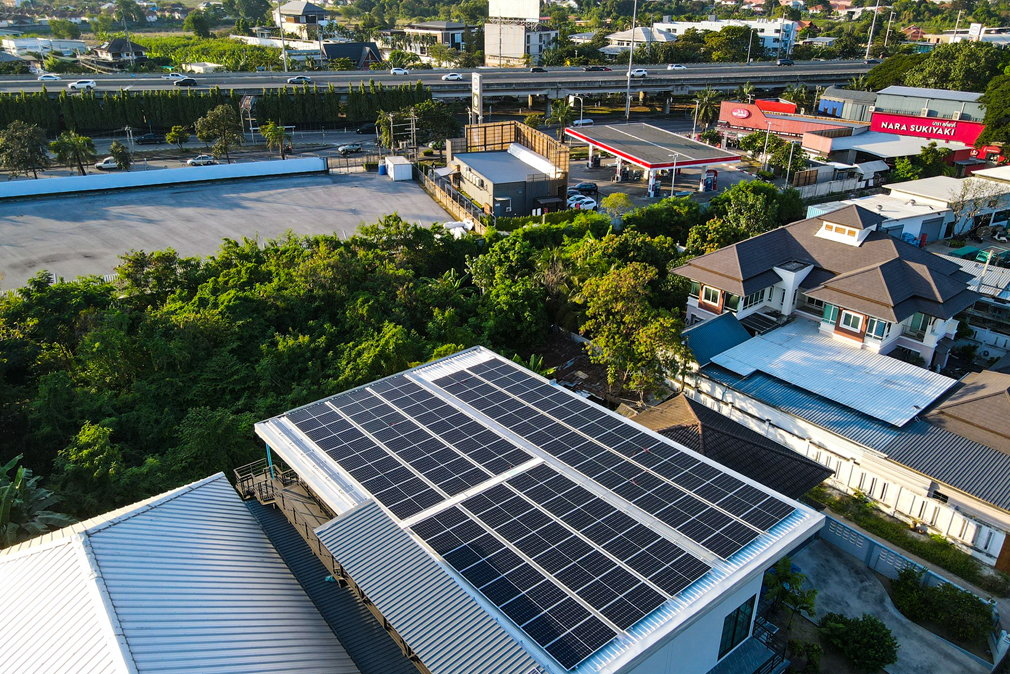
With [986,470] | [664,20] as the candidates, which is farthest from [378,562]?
[664,20]

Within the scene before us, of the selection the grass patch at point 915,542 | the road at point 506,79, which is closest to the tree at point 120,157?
the road at point 506,79

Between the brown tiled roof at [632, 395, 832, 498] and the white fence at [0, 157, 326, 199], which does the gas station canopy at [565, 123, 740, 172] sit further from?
the brown tiled roof at [632, 395, 832, 498]

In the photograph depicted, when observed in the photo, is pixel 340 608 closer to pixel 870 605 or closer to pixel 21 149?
pixel 870 605

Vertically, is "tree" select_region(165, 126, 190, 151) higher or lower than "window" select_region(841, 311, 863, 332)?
higher

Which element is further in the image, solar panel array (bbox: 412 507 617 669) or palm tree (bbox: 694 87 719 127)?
palm tree (bbox: 694 87 719 127)

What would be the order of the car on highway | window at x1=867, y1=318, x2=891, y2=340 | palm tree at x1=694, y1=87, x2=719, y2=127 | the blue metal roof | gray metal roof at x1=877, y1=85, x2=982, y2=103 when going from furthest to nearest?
palm tree at x1=694, y1=87, x2=719, y2=127
gray metal roof at x1=877, y1=85, x2=982, y2=103
the car on highway
the blue metal roof
window at x1=867, y1=318, x2=891, y2=340

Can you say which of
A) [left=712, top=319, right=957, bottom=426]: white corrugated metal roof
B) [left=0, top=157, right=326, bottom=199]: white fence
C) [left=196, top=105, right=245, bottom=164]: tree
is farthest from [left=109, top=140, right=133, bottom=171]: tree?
[left=712, top=319, right=957, bottom=426]: white corrugated metal roof
